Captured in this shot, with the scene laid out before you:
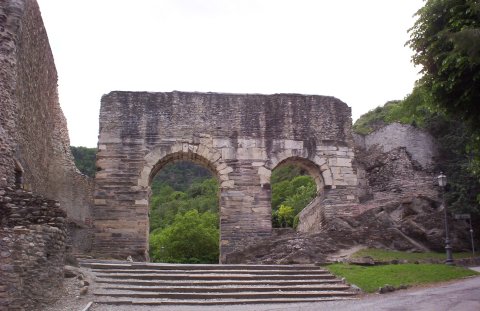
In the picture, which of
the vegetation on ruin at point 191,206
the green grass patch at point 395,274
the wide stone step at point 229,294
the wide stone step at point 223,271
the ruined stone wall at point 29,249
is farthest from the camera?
the vegetation on ruin at point 191,206

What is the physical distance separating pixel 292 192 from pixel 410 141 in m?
24.8

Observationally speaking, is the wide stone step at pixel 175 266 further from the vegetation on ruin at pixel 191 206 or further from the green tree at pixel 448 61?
the vegetation on ruin at pixel 191 206

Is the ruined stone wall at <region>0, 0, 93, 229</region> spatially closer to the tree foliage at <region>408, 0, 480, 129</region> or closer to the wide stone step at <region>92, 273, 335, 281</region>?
the wide stone step at <region>92, 273, 335, 281</region>

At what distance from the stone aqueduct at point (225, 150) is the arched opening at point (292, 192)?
0.19 meters

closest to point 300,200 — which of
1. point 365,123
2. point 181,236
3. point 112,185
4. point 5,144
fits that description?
point 365,123

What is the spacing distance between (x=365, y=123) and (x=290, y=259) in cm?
2716

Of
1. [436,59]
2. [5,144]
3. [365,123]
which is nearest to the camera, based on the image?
[436,59]

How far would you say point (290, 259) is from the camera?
1586 centimetres

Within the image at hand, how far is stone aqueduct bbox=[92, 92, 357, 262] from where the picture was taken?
18.2 m

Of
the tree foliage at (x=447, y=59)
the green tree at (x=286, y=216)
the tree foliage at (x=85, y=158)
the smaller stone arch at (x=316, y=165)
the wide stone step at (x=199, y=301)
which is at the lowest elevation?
the wide stone step at (x=199, y=301)

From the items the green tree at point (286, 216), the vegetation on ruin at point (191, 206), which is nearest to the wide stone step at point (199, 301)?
the vegetation on ruin at point (191, 206)

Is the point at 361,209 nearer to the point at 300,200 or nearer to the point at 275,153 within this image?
the point at 275,153

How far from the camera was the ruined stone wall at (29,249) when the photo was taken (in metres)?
9.16

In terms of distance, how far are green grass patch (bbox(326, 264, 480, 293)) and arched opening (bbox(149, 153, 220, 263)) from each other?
725cm
